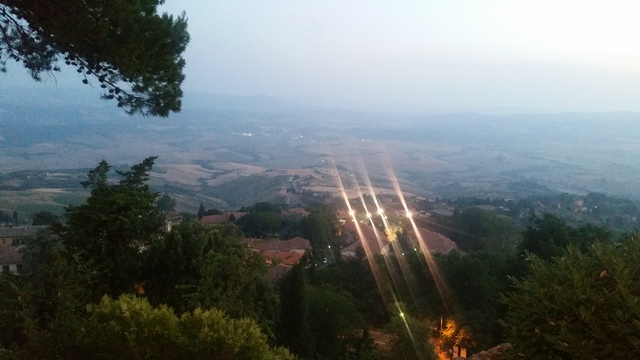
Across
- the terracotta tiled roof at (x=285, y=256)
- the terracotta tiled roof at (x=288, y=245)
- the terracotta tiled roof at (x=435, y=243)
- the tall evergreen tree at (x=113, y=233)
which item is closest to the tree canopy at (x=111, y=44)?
the tall evergreen tree at (x=113, y=233)

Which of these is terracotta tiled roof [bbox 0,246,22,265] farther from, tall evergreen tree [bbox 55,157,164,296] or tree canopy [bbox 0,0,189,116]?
tree canopy [bbox 0,0,189,116]

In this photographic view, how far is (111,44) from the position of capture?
555cm

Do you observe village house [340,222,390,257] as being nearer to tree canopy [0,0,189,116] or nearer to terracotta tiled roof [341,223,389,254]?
terracotta tiled roof [341,223,389,254]

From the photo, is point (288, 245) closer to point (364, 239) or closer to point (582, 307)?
point (364, 239)

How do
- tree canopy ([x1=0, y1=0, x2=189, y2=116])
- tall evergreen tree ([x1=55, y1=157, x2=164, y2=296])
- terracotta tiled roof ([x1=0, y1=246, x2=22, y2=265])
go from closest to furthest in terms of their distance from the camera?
1. tree canopy ([x1=0, y1=0, x2=189, y2=116])
2. tall evergreen tree ([x1=55, y1=157, x2=164, y2=296])
3. terracotta tiled roof ([x1=0, y1=246, x2=22, y2=265])

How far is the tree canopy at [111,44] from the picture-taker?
17.7 feet

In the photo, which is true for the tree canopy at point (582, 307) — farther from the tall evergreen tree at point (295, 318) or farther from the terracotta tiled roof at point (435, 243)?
the terracotta tiled roof at point (435, 243)

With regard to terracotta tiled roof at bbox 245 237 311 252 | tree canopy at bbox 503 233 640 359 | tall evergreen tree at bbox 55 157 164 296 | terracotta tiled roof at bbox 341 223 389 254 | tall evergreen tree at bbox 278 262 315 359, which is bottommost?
terracotta tiled roof at bbox 341 223 389 254

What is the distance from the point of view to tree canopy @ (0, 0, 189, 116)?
5.41 meters

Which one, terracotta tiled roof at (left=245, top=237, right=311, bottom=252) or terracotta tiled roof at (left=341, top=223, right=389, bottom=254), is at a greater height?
terracotta tiled roof at (left=245, top=237, right=311, bottom=252)

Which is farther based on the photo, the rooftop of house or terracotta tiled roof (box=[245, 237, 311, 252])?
terracotta tiled roof (box=[245, 237, 311, 252])

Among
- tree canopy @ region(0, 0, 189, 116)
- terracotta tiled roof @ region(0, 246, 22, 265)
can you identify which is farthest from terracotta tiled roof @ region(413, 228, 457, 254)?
tree canopy @ region(0, 0, 189, 116)

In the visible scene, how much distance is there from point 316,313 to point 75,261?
634 centimetres

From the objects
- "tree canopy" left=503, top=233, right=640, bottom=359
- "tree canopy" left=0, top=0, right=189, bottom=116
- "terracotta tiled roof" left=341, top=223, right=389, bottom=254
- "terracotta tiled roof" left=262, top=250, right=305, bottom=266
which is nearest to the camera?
"tree canopy" left=503, top=233, right=640, bottom=359
